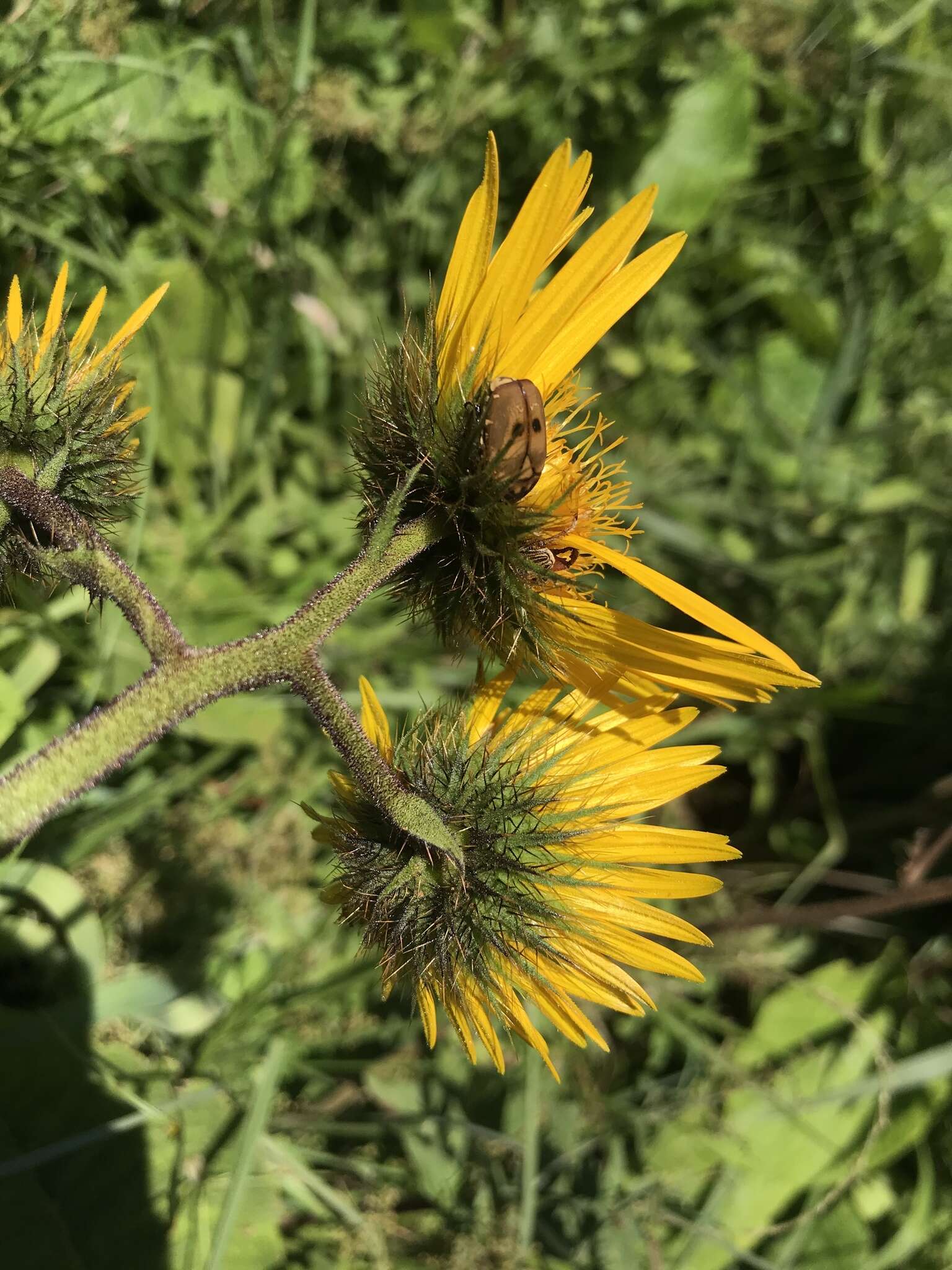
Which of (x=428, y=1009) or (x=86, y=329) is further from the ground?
(x=86, y=329)

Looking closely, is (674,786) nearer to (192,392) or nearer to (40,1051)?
(40,1051)

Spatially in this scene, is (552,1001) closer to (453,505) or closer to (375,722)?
(375,722)

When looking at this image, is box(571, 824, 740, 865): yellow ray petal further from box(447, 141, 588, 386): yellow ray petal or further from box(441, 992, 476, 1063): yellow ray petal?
box(447, 141, 588, 386): yellow ray petal

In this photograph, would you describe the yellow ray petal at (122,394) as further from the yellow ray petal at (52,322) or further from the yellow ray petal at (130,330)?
the yellow ray petal at (52,322)

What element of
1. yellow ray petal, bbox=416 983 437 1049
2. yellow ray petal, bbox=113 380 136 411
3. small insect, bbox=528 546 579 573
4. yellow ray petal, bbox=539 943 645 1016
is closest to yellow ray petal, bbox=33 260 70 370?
yellow ray petal, bbox=113 380 136 411

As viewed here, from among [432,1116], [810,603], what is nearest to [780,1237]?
[432,1116]

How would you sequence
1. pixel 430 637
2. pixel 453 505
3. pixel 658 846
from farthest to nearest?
pixel 430 637
pixel 658 846
pixel 453 505

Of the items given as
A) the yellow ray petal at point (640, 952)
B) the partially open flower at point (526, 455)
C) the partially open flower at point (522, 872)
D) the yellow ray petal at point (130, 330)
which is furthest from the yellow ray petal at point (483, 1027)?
the yellow ray petal at point (130, 330)

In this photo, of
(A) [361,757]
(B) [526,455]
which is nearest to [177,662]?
(A) [361,757]
